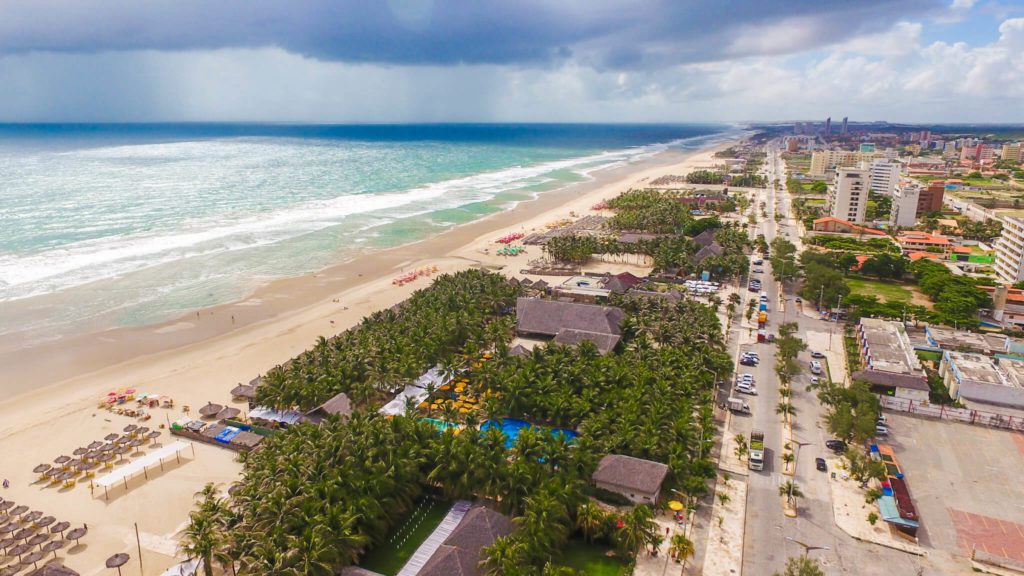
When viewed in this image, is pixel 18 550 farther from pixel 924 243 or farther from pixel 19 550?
Result: pixel 924 243

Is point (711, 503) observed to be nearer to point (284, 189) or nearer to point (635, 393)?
point (635, 393)

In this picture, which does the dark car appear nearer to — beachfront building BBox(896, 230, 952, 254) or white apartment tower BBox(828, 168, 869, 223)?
beachfront building BBox(896, 230, 952, 254)

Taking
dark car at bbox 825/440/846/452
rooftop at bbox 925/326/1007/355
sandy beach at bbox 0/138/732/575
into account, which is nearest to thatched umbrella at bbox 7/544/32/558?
sandy beach at bbox 0/138/732/575

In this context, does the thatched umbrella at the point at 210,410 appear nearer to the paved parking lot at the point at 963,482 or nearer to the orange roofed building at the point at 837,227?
the paved parking lot at the point at 963,482

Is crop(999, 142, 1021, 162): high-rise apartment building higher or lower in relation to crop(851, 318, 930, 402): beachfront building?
higher

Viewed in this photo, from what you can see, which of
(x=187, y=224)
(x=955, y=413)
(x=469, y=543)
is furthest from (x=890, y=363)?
(x=187, y=224)

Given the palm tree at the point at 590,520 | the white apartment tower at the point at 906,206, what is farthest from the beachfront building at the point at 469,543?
the white apartment tower at the point at 906,206
